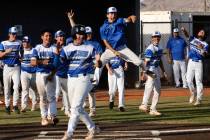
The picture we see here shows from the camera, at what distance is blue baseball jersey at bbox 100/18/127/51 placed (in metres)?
14.0

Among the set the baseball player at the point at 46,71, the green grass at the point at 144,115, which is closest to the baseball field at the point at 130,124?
the green grass at the point at 144,115

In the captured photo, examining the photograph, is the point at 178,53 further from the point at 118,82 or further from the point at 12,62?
the point at 12,62

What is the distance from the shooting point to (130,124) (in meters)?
13.0

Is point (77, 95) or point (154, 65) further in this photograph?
point (154, 65)

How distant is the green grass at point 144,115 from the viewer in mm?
13765

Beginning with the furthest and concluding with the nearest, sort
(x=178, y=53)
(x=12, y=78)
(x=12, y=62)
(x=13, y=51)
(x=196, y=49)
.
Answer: (x=178, y=53)
(x=196, y=49)
(x=12, y=78)
(x=12, y=62)
(x=13, y=51)

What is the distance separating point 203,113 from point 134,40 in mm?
12667

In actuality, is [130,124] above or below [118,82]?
below

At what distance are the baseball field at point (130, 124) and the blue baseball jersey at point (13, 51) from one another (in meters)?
1.41

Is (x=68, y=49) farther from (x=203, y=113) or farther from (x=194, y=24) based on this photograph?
(x=194, y=24)

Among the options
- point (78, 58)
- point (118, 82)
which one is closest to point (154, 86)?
point (118, 82)

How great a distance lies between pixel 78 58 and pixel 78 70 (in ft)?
0.73

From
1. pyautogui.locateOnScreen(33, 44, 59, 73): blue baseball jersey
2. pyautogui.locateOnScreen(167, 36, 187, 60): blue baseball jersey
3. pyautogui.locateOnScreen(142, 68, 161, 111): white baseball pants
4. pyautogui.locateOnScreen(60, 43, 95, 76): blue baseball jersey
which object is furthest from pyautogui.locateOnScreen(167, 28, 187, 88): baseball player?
pyautogui.locateOnScreen(60, 43, 95, 76): blue baseball jersey

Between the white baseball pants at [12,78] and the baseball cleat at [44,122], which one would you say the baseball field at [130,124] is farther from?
the white baseball pants at [12,78]
